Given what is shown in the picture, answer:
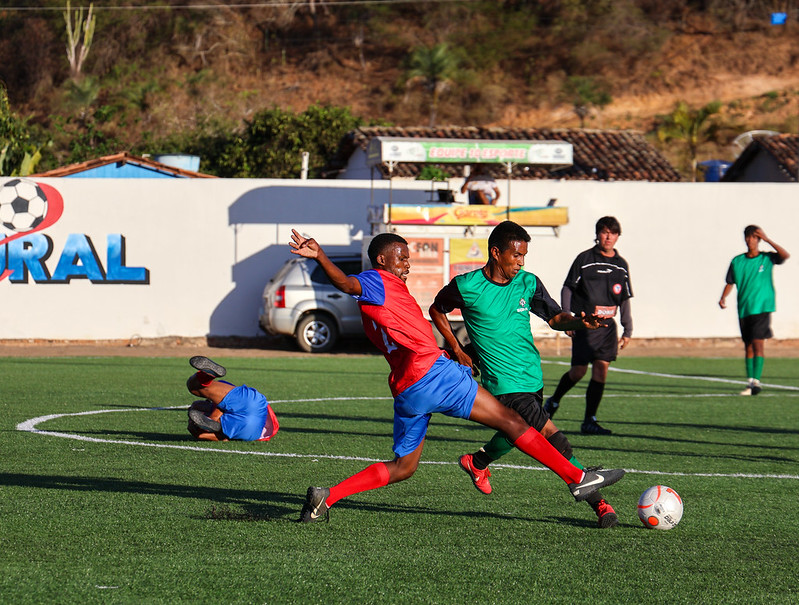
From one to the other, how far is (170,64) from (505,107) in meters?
21.2

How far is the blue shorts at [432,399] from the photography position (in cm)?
552

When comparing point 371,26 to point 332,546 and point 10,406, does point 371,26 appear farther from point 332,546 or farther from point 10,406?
point 332,546

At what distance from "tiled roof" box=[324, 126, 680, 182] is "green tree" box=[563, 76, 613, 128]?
900 inches

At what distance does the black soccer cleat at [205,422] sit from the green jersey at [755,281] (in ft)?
24.5

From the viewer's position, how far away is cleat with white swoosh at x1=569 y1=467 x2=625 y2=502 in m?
5.64

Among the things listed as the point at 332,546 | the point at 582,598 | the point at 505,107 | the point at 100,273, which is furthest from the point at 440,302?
the point at 505,107

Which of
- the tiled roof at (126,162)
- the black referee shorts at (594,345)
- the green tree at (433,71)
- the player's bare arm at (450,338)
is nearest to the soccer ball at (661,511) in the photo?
the player's bare arm at (450,338)

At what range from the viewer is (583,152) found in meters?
35.3

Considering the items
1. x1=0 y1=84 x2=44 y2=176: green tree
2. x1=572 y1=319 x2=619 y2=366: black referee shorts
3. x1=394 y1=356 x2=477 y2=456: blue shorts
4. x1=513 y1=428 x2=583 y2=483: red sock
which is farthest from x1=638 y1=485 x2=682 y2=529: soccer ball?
x1=0 y1=84 x2=44 y2=176: green tree

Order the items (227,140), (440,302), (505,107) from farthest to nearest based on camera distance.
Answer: (505,107) → (227,140) → (440,302)

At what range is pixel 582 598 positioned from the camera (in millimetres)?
4398

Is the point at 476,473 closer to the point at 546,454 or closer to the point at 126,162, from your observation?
the point at 546,454

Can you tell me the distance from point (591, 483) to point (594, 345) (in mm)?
4567

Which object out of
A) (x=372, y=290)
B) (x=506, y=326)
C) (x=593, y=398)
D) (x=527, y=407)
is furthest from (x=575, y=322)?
(x=593, y=398)
